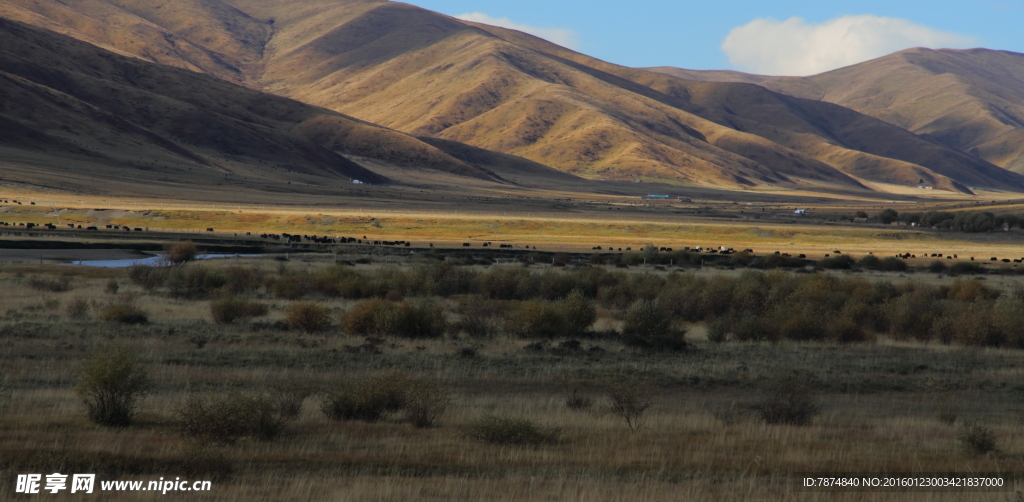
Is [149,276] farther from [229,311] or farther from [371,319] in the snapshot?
[371,319]

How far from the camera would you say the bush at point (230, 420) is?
10039 millimetres

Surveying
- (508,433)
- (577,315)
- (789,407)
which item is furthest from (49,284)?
(789,407)

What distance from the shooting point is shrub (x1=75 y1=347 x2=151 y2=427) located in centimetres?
1112

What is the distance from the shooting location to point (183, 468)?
341 inches

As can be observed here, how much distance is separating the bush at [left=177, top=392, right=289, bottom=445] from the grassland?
264mm

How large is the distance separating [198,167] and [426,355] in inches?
5109

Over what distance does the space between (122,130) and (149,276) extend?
427ft

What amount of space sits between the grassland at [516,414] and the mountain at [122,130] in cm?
9408

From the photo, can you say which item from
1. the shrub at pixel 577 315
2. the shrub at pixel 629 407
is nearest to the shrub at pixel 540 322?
the shrub at pixel 577 315

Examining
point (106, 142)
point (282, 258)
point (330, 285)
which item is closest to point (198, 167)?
point (106, 142)

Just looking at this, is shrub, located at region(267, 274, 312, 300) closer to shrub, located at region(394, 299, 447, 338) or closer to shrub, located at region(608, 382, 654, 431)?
shrub, located at region(394, 299, 447, 338)

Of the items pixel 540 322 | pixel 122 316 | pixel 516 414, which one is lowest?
pixel 122 316

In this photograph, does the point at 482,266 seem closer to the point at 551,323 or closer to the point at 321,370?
the point at 551,323

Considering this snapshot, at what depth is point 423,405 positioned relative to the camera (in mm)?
11906
